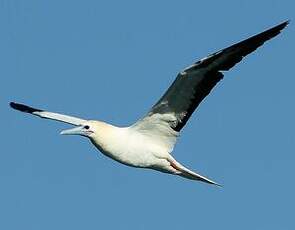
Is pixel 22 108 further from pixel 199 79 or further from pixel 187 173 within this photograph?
pixel 199 79

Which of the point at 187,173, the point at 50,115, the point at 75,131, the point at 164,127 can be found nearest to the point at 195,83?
the point at 164,127

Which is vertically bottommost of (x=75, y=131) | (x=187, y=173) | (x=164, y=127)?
(x=187, y=173)

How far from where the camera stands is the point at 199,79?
78.5ft

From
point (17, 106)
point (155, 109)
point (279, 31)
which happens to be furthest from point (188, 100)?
point (17, 106)

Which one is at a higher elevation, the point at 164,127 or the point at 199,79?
the point at 199,79

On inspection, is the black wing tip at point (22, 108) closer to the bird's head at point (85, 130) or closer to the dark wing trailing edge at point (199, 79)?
the bird's head at point (85, 130)

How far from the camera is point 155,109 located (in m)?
24.6

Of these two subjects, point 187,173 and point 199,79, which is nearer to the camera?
point 199,79

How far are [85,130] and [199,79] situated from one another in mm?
2668

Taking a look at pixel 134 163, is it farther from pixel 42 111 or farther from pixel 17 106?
pixel 17 106

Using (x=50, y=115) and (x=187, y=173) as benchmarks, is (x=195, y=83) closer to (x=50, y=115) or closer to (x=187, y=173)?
(x=187, y=173)

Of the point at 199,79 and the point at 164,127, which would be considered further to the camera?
the point at 164,127

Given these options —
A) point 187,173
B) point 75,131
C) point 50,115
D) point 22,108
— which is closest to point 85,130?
point 75,131

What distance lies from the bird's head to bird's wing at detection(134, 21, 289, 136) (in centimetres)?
86
